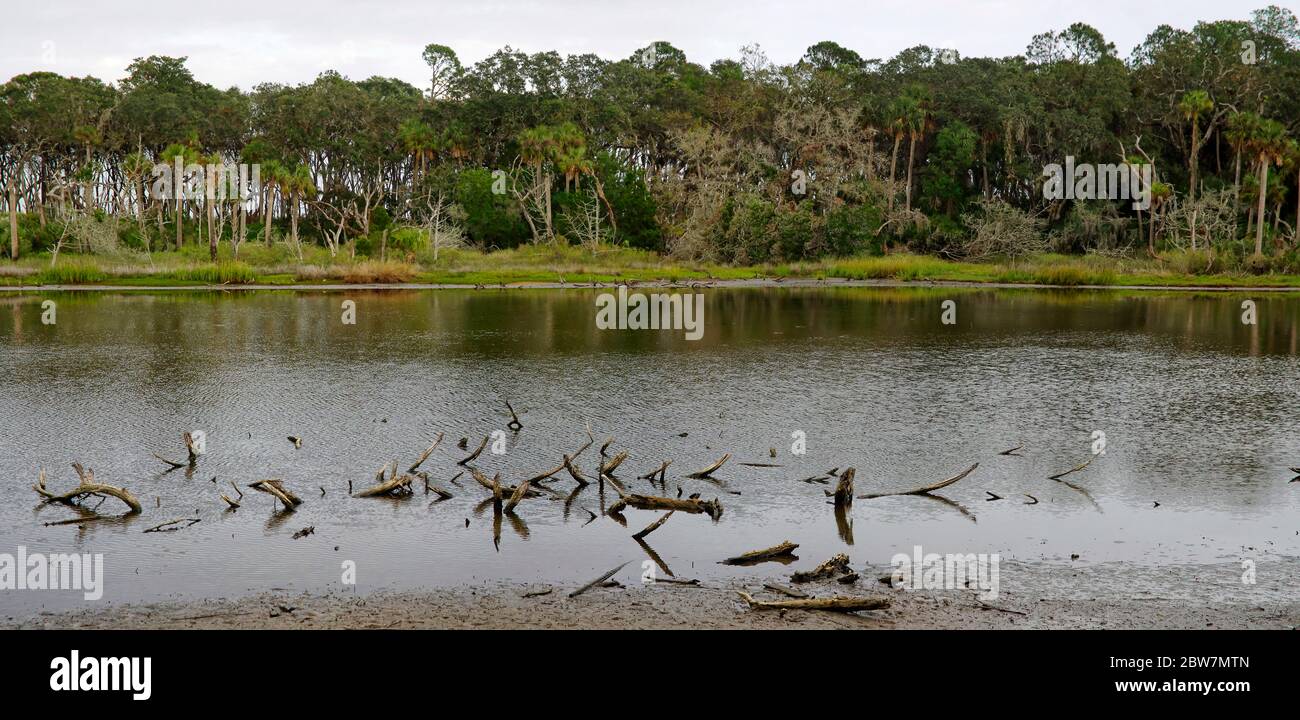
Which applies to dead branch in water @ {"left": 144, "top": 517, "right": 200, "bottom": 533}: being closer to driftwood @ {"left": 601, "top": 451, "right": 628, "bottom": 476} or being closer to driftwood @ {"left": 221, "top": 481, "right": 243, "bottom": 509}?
driftwood @ {"left": 221, "top": 481, "right": 243, "bottom": 509}

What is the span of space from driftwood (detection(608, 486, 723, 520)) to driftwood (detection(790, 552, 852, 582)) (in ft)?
8.83

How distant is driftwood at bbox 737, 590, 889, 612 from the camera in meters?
10.6

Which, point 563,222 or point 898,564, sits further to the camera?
point 563,222

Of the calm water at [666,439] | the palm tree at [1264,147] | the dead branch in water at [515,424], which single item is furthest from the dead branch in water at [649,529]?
the palm tree at [1264,147]

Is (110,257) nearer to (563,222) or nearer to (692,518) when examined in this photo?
(563,222)

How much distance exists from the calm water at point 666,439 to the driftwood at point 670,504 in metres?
0.30

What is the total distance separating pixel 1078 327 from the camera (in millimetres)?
39406

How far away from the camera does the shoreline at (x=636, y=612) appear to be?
1032 centimetres
